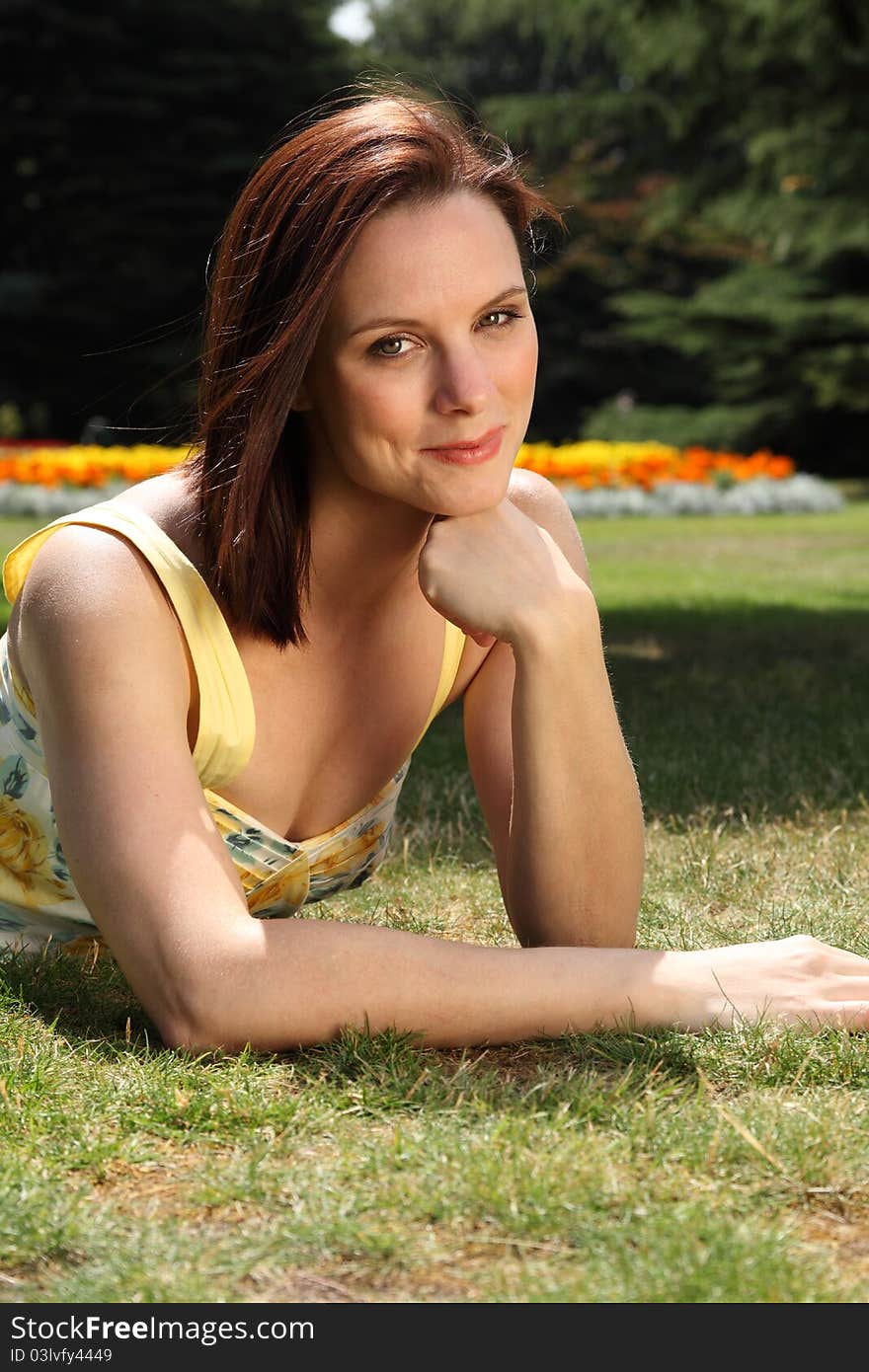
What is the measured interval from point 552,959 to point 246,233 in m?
1.11

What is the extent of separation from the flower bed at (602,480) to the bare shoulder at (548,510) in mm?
9717

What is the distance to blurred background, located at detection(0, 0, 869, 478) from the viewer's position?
18.5 meters

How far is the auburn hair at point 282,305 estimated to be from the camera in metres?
2.20

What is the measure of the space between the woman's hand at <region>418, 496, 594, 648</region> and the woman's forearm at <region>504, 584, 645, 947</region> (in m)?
0.02

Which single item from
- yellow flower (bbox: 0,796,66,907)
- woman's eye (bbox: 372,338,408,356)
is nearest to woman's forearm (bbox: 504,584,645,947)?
woman's eye (bbox: 372,338,408,356)

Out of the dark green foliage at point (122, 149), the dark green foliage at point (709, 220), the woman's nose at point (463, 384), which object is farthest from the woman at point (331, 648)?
the dark green foliage at point (122, 149)

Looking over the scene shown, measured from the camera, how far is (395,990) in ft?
7.10

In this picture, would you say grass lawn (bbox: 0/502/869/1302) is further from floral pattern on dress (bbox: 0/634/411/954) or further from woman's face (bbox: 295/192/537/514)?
woman's face (bbox: 295/192/537/514)

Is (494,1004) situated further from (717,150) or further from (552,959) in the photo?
(717,150)

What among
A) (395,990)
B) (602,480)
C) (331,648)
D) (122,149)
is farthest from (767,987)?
(122,149)

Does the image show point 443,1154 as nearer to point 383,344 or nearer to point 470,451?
point 470,451

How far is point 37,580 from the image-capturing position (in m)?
2.29

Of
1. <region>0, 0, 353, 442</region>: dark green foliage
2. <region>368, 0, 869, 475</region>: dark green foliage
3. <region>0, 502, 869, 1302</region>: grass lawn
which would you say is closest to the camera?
<region>0, 502, 869, 1302</region>: grass lawn

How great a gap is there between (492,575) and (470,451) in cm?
21
